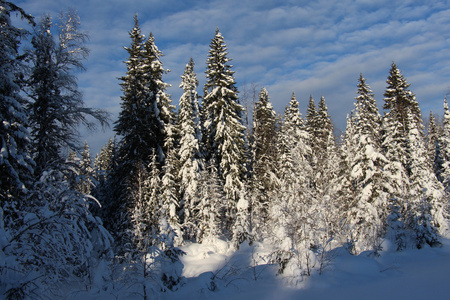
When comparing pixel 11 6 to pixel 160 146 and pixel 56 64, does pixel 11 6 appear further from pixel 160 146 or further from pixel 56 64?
pixel 160 146

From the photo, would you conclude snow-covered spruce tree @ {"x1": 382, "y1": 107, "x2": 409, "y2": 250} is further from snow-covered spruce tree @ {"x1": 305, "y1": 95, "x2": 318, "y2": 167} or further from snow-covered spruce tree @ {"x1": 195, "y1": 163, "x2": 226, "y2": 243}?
snow-covered spruce tree @ {"x1": 305, "y1": 95, "x2": 318, "y2": 167}

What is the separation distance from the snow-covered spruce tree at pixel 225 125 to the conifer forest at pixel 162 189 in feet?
0.41

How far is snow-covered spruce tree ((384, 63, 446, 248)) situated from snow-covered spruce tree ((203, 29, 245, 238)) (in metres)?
11.7

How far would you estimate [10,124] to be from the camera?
1032 cm

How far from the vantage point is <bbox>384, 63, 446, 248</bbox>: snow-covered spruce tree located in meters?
14.3

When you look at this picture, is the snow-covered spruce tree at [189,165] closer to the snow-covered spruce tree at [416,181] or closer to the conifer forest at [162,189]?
the conifer forest at [162,189]

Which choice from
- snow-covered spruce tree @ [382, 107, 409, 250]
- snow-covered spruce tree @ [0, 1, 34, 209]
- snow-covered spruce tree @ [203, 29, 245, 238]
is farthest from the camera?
snow-covered spruce tree @ [203, 29, 245, 238]

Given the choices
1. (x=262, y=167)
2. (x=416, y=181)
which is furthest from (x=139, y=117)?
(x=416, y=181)

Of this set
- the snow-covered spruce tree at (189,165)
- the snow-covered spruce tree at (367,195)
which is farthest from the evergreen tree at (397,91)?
the snow-covered spruce tree at (189,165)

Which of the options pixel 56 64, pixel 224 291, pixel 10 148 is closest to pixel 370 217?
pixel 224 291

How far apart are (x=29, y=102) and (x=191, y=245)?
1454 centimetres

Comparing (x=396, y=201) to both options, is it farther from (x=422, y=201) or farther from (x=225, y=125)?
(x=225, y=125)

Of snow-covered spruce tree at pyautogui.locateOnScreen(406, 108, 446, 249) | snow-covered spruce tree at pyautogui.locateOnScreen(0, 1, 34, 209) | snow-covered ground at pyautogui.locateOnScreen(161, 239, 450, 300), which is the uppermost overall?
snow-covered spruce tree at pyautogui.locateOnScreen(0, 1, 34, 209)

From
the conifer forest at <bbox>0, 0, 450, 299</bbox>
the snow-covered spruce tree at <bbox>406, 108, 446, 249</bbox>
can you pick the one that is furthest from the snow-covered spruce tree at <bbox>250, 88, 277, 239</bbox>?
the snow-covered spruce tree at <bbox>406, 108, 446, 249</bbox>
